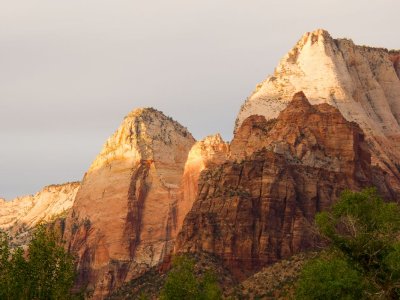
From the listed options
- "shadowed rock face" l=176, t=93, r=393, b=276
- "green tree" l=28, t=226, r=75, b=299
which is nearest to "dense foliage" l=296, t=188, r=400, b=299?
"green tree" l=28, t=226, r=75, b=299

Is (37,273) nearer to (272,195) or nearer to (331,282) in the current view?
(331,282)

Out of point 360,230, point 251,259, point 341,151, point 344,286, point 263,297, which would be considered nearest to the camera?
point 344,286

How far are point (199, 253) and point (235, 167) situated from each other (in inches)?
674

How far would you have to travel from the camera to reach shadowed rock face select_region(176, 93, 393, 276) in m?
183

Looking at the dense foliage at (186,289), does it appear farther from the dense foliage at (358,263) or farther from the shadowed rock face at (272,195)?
the shadowed rock face at (272,195)

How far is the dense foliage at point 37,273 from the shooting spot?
121688 millimetres

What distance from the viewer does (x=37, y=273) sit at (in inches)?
4897

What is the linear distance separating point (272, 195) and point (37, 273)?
6925cm

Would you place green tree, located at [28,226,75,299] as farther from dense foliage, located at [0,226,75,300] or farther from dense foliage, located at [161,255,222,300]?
dense foliage, located at [161,255,222,300]

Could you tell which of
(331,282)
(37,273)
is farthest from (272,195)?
(37,273)

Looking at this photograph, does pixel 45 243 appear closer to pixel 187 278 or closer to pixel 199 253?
pixel 187 278

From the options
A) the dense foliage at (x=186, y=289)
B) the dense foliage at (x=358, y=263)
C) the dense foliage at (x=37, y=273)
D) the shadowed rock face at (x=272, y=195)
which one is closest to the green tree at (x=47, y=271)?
the dense foliage at (x=37, y=273)

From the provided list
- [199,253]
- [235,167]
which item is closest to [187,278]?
[199,253]

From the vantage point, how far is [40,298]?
123m
